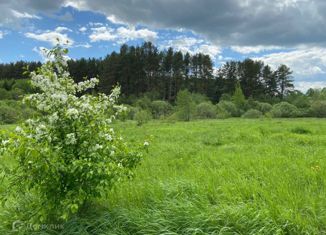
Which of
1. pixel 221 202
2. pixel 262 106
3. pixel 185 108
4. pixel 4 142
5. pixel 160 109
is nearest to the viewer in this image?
pixel 4 142

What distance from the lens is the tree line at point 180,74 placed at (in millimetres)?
62938

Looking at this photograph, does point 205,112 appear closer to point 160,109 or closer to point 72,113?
point 160,109

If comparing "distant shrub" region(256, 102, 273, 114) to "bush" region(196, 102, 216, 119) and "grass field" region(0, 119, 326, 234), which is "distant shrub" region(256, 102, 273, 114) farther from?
"grass field" region(0, 119, 326, 234)

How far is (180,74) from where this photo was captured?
216ft

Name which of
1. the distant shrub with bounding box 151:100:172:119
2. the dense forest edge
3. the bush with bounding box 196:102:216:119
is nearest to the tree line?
the dense forest edge

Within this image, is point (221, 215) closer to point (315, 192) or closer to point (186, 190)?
point (186, 190)

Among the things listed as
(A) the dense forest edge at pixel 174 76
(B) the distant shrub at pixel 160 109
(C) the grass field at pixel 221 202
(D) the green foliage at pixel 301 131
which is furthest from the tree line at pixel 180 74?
(C) the grass field at pixel 221 202

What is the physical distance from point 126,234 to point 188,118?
35038 mm

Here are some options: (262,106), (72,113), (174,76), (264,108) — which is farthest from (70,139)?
(174,76)

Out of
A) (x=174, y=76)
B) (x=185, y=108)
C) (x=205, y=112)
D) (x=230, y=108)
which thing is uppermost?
(x=174, y=76)

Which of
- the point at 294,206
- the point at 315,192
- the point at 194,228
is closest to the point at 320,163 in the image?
the point at 315,192

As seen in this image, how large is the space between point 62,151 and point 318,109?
39.7 meters

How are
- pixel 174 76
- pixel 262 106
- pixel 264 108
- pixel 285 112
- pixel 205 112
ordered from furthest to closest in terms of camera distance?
1. pixel 174 76
2. pixel 262 106
3. pixel 264 108
4. pixel 205 112
5. pixel 285 112

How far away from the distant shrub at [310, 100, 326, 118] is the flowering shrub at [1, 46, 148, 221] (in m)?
38.4
